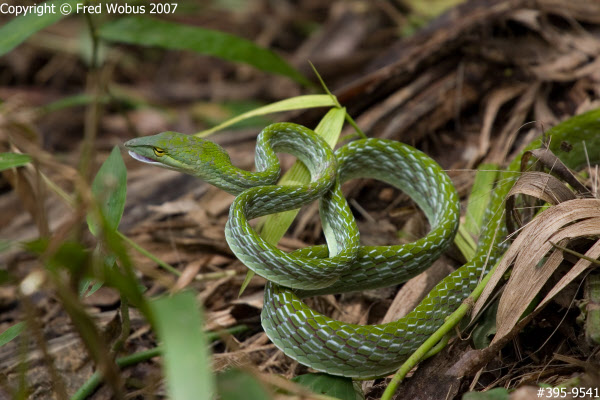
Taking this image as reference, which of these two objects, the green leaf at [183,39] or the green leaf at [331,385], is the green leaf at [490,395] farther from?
the green leaf at [183,39]

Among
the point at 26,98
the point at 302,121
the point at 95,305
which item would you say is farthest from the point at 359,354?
the point at 26,98

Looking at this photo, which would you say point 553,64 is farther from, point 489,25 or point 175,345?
point 175,345

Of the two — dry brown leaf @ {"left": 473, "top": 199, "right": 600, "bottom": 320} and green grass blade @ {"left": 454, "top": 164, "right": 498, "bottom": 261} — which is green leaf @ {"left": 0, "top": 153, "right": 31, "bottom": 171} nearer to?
dry brown leaf @ {"left": 473, "top": 199, "right": 600, "bottom": 320}

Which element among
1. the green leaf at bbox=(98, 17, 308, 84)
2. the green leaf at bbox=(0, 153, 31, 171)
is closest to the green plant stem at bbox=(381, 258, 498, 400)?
the green leaf at bbox=(0, 153, 31, 171)

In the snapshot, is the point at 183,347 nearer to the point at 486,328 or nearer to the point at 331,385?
the point at 331,385

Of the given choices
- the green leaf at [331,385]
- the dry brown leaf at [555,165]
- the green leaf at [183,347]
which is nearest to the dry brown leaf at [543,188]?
the dry brown leaf at [555,165]
